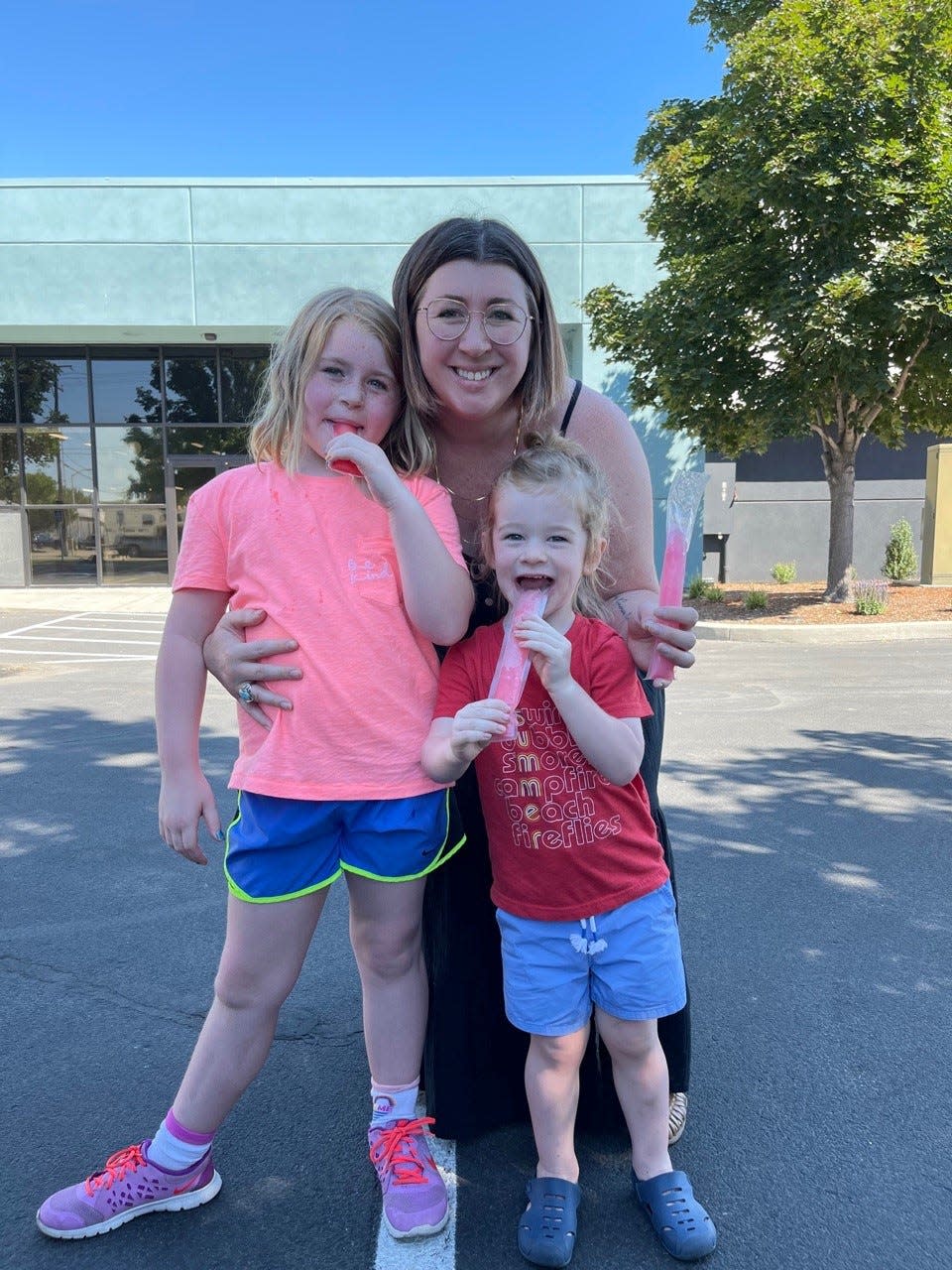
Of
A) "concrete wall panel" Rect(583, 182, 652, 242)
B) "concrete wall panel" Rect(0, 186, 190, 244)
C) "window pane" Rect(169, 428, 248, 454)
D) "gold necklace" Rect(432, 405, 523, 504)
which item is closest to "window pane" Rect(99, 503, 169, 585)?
"window pane" Rect(169, 428, 248, 454)

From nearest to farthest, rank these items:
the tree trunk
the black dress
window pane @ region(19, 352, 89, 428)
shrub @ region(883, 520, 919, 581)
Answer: the black dress < the tree trunk < shrub @ region(883, 520, 919, 581) < window pane @ region(19, 352, 89, 428)

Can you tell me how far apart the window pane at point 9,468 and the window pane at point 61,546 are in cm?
61

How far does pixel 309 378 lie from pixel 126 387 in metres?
19.9

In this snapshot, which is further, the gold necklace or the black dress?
the black dress

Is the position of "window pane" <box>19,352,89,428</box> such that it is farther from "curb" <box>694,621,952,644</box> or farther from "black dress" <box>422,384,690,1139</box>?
"black dress" <box>422,384,690,1139</box>

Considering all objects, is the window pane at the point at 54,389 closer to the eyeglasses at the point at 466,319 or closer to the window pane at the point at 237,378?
the window pane at the point at 237,378

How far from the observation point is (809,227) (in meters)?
12.1

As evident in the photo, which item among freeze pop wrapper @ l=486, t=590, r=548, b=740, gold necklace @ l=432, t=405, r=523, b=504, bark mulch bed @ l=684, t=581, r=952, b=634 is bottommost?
bark mulch bed @ l=684, t=581, r=952, b=634

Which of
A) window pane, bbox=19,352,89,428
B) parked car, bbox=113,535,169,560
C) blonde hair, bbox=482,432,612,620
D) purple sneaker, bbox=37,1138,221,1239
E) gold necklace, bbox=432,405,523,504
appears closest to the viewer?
blonde hair, bbox=482,432,612,620

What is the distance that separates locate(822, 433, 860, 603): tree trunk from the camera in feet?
46.8

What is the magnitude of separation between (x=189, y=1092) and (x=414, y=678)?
3.31 ft

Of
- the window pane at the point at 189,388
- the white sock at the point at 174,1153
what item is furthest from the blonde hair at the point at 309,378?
the window pane at the point at 189,388

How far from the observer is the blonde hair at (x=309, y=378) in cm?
196

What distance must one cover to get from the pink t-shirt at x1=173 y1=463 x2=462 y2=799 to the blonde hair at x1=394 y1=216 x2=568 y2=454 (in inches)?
9.1
